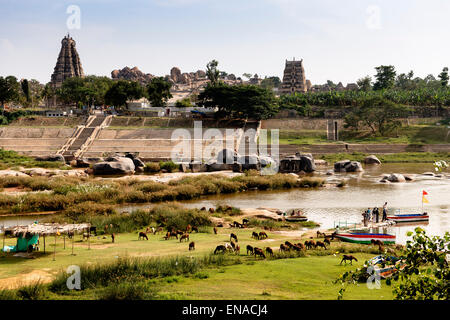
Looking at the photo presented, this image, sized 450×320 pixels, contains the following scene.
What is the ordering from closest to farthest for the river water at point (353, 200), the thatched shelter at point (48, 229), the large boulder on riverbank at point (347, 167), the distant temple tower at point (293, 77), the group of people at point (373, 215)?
the thatched shelter at point (48, 229), the group of people at point (373, 215), the river water at point (353, 200), the large boulder on riverbank at point (347, 167), the distant temple tower at point (293, 77)

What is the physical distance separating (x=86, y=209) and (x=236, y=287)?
18691 millimetres

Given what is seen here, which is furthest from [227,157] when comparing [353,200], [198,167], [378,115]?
[378,115]

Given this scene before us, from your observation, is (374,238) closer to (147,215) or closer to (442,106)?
(147,215)

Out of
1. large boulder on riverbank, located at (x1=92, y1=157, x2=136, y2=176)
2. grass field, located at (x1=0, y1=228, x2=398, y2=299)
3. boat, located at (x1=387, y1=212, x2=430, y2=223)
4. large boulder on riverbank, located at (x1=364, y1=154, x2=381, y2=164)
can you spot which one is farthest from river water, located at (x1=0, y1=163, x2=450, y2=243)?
large boulder on riverbank, located at (x1=92, y1=157, x2=136, y2=176)

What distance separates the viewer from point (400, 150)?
7425 cm

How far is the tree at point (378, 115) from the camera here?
275 feet

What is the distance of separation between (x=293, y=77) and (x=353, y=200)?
127m

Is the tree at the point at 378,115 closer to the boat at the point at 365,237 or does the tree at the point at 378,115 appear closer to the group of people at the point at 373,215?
the group of people at the point at 373,215

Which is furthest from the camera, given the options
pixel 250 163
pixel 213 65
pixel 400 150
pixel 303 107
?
pixel 213 65

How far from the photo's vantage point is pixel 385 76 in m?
130

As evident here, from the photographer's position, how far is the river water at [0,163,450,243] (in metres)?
30.4

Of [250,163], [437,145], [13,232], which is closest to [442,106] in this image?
[437,145]

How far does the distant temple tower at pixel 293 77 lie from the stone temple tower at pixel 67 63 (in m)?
71.7

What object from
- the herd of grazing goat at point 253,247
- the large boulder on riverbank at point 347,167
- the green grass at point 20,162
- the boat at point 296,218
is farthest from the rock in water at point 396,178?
the green grass at point 20,162
